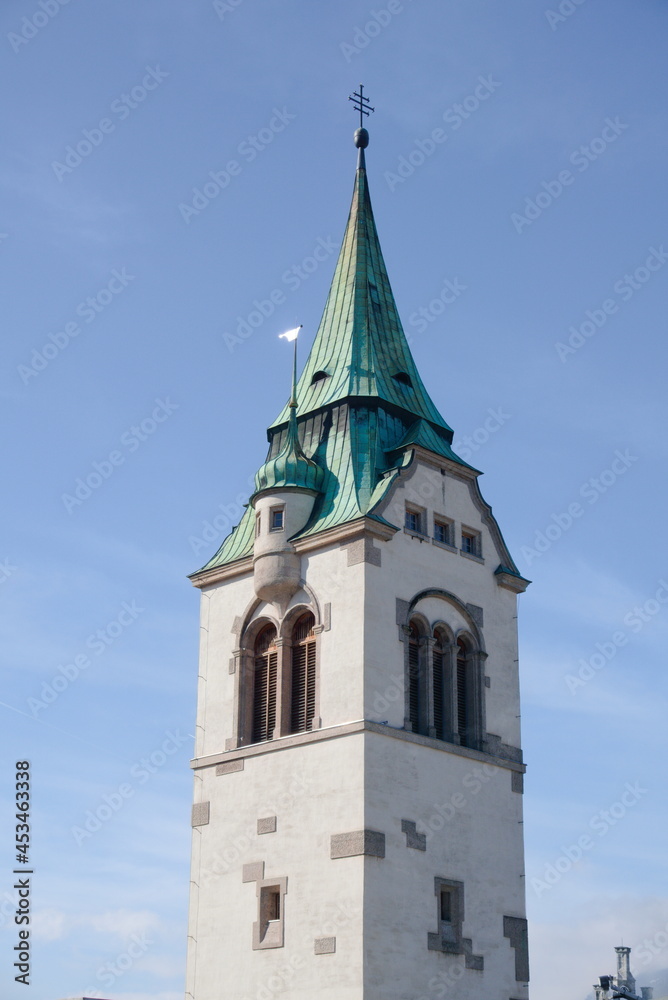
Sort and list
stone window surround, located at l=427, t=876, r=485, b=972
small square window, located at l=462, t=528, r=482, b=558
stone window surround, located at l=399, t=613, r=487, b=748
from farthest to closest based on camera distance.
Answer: small square window, located at l=462, t=528, r=482, b=558, stone window surround, located at l=399, t=613, r=487, b=748, stone window surround, located at l=427, t=876, r=485, b=972

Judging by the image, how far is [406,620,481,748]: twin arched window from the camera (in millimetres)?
40875

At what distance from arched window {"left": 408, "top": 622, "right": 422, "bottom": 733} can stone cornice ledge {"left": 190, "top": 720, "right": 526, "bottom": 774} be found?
0.79 meters

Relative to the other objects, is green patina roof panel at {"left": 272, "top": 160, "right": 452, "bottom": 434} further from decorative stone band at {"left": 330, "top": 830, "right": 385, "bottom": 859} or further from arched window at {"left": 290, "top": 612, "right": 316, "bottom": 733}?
decorative stone band at {"left": 330, "top": 830, "right": 385, "bottom": 859}

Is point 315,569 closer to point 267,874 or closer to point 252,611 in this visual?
point 252,611

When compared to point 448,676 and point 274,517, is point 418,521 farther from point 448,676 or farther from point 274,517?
point 448,676

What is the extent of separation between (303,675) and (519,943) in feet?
31.7

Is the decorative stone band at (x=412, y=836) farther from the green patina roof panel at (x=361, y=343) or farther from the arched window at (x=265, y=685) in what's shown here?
the green patina roof panel at (x=361, y=343)

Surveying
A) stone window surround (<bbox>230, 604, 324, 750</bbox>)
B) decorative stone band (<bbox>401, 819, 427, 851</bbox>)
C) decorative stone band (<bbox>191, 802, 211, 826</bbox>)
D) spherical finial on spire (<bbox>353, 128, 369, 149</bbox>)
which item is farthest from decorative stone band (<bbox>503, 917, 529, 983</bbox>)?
spherical finial on spire (<bbox>353, 128, 369, 149</bbox>)

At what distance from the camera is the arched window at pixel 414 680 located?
133 feet

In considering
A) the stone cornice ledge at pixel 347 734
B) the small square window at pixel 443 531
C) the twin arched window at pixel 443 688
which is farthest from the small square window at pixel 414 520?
the stone cornice ledge at pixel 347 734

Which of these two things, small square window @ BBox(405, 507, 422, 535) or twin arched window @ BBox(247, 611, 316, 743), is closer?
twin arched window @ BBox(247, 611, 316, 743)

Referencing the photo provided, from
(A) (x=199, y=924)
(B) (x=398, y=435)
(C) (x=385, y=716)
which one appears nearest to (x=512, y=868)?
(C) (x=385, y=716)

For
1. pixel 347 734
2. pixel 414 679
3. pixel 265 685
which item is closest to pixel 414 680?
pixel 414 679

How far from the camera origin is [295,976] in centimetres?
3775
